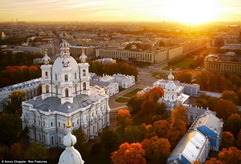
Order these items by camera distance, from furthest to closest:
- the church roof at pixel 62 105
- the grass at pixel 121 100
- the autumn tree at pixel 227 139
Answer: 1. the grass at pixel 121 100
2. the church roof at pixel 62 105
3. the autumn tree at pixel 227 139

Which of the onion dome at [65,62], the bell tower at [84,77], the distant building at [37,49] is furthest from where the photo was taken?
the distant building at [37,49]

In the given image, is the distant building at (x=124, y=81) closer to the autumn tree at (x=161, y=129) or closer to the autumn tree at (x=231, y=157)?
the autumn tree at (x=161, y=129)

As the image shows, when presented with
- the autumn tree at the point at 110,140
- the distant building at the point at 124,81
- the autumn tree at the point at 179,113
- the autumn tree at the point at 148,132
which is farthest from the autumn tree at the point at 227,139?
the distant building at the point at 124,81

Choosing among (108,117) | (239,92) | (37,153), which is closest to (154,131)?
(108,117)

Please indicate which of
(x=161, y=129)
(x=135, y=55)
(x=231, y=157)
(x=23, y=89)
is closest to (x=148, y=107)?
(x=161, y=129)

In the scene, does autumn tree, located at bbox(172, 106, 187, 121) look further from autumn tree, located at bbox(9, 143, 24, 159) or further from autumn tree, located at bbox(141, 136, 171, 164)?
autumn tree, located at bbox(9, 143, 24, 159)

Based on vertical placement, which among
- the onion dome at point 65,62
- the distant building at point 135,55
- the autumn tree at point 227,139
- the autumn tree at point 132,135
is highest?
the onion dome at point 65,62
